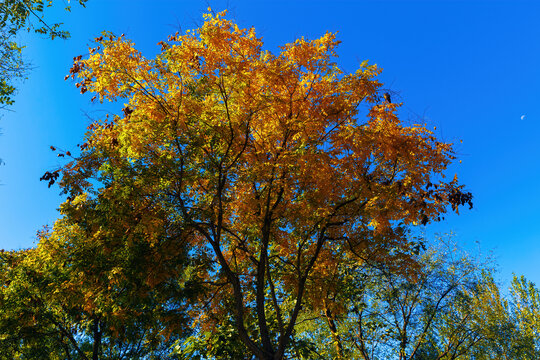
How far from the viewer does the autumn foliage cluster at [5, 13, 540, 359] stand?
27.8 feet

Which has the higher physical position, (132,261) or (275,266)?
(275,266)

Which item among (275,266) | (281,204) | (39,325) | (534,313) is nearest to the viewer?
(281,204)

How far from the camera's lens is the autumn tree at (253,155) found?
8828 millimetres

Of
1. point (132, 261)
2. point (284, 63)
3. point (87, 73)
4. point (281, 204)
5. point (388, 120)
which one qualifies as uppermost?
point (284, 63)

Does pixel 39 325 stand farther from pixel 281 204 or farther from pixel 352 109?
pixel 352 109

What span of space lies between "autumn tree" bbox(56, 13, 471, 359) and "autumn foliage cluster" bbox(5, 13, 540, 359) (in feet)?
0.14

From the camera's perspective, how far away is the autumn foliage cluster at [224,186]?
8461 mm

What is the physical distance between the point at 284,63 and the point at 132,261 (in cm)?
660

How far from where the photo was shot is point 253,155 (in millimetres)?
10578

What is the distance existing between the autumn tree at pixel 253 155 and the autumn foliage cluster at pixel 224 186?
42 mm

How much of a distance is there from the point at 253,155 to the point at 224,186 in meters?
1.42

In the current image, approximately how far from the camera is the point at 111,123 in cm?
1001

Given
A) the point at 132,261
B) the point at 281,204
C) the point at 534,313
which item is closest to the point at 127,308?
the point at 132,261

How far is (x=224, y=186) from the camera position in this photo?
9797 millimetres
